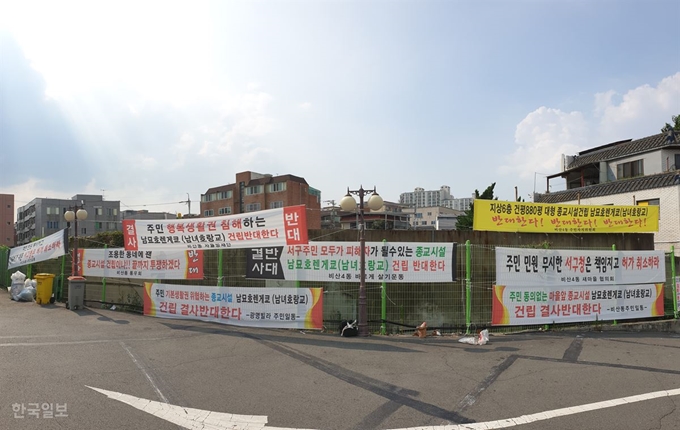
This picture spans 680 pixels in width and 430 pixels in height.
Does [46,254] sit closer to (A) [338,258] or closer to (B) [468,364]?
(A) [338,258]

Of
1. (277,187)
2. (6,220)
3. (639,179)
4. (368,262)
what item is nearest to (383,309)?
(368,262)

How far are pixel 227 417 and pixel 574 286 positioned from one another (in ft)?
31.6

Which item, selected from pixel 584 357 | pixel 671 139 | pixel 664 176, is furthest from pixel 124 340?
pixel 671 139

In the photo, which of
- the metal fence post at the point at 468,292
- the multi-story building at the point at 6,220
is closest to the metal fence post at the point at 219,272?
the metal fence post at the point at 468,292

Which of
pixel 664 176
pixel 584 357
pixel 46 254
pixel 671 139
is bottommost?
pixel 584 357

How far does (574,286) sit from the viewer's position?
1081 centimetres

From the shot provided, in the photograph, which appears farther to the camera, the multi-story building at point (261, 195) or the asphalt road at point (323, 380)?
the multi-story building at point (261, 195)

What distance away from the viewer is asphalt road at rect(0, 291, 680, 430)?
5.12m

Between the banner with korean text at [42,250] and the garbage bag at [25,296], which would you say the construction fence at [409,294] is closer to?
the banner with korean text at [42,250]

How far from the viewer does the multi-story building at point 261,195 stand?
66188mm

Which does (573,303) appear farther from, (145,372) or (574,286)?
(145,372)

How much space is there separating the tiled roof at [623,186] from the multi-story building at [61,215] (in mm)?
86843

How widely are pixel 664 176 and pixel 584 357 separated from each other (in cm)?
2129

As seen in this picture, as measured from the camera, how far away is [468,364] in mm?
7535
